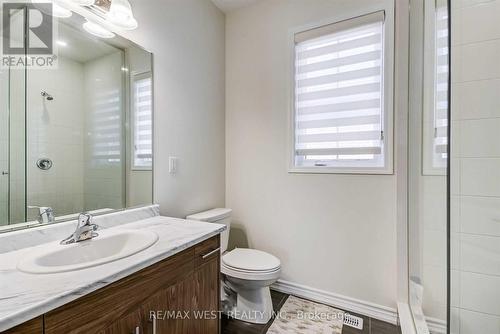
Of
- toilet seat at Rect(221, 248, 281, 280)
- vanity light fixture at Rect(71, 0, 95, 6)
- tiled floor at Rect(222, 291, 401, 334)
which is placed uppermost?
vanity light fixture at Rect(71, 0, 95, 6)

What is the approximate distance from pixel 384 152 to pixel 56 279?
1840 mm

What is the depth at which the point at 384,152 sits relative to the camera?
1634 millimetres

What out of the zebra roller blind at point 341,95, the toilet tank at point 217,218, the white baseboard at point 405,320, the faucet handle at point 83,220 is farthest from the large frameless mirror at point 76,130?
the white baseboard at point 405,320

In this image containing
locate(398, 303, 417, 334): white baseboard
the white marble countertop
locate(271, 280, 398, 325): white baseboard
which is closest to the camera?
the white marble countertop

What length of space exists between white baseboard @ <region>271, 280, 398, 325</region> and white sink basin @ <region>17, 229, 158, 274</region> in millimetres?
1360

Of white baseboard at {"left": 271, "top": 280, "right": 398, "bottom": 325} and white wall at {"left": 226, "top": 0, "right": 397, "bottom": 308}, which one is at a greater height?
white wall at {"left": 226, "top": 0, "right": 397, "bottom": 308}

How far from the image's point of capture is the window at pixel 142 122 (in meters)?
1.44

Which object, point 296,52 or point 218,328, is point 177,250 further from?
point 296,52

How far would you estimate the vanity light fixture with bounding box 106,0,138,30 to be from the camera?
122cm
